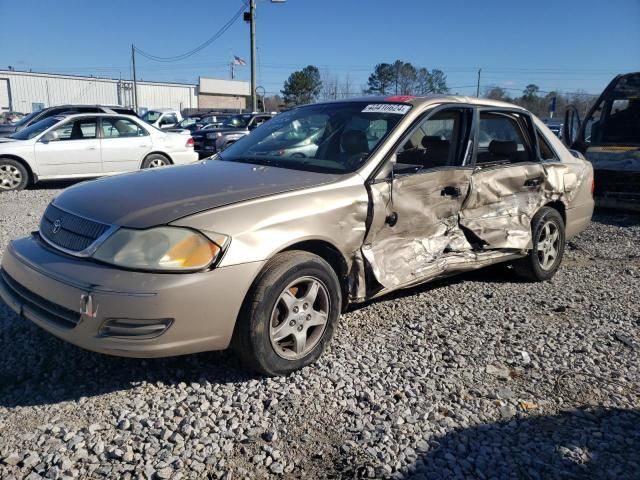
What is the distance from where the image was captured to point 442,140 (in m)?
4.38

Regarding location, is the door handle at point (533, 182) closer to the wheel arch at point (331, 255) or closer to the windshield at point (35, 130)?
the wheel arch at point (331, 255)

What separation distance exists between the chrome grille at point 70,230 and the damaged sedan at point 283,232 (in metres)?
0.01

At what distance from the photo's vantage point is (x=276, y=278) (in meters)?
2.97

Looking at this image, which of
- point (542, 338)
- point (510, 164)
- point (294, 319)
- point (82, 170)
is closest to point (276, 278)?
point (294, 319)

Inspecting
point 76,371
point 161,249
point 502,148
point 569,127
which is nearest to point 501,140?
point 502,148

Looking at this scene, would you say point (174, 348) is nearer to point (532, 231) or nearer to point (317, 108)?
point (317, 108)

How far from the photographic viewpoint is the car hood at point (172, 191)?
2.91m

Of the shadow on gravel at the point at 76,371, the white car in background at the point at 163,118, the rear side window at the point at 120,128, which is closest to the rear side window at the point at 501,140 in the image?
the shadow on gravel at the point at 76,371

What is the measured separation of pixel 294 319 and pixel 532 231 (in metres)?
2.76

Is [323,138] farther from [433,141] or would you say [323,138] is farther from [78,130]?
[78,130]

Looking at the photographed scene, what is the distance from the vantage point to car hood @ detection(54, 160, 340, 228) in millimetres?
2906

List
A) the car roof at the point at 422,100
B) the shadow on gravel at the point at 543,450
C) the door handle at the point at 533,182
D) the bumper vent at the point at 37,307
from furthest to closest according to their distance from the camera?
the door handle at the point at 533,182 → the car roof at the point at 422,100 → the bumper vent at the point at 37,307 → the shadow on gravel at the point at 543,450

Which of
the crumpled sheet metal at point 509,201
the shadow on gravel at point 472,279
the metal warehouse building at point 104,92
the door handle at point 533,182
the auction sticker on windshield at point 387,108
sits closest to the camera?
the auction sticker on windshield at point 387,108

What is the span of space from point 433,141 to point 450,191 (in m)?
0.53
